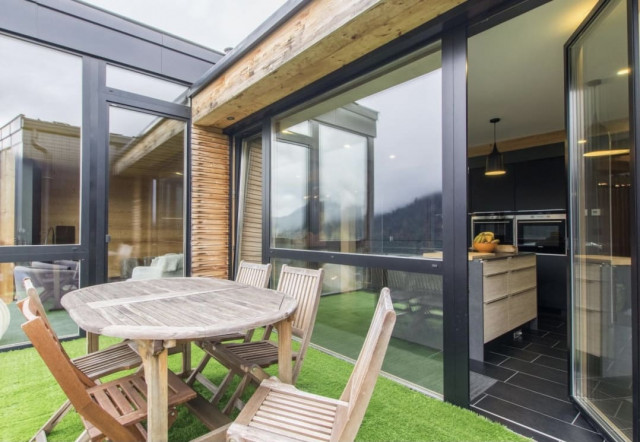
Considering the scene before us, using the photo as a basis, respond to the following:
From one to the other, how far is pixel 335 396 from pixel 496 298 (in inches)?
75.3

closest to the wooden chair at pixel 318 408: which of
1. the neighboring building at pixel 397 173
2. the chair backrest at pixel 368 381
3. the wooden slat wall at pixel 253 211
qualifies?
the chair backrest at pixel 368 381

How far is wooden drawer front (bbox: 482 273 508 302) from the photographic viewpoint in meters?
2.96

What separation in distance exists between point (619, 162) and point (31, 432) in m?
3.79

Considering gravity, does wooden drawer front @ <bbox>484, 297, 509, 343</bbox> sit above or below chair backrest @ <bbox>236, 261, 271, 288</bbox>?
below

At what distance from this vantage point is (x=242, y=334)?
236cm

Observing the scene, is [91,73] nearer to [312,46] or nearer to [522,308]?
[312,46]

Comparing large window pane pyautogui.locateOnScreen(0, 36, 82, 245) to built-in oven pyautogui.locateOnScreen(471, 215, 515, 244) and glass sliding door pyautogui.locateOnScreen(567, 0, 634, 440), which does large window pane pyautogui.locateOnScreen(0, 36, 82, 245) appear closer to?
glass sliding door pyautogui.locateOnScreen(567, 0, 634, 440)

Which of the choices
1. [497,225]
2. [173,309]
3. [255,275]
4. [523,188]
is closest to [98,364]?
[173,309]

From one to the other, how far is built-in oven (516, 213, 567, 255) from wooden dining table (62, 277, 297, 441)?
4.87 meters

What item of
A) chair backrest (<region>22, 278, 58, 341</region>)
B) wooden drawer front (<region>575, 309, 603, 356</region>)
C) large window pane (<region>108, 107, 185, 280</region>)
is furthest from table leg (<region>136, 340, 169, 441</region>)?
large window pane (<region>108, 107, 185, 280</region>)

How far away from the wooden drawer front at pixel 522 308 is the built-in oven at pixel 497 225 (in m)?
2.10

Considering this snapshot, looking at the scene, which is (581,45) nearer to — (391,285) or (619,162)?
(619,162)

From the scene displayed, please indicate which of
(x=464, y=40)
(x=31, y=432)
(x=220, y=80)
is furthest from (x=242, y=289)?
(x=220, y=80)

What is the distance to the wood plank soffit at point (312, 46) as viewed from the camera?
85.5 inches
